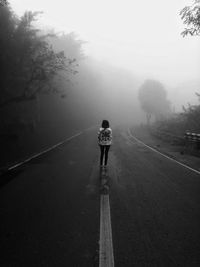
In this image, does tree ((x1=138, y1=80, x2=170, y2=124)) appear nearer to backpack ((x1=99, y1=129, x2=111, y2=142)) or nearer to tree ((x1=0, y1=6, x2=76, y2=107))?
tree ((x1=0, y1=6, x2=76, y2=107))

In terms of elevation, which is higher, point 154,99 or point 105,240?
point 154,99

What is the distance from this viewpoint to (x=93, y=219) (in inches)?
177

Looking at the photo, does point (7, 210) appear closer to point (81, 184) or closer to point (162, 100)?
point (81, 184)

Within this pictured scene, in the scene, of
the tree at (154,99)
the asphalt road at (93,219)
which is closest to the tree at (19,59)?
the asphalt road at (93,219)

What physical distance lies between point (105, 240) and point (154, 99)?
61373 mm

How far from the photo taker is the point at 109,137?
9.77 m

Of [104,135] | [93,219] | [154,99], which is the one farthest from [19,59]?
[154,99]

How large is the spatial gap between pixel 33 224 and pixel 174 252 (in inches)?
94.4

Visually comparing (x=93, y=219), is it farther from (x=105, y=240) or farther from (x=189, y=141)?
(x=189, y=141)

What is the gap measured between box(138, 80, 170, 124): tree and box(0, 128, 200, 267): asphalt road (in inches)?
2199

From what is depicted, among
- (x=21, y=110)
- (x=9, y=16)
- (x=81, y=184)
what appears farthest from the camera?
(x=21, y=110)

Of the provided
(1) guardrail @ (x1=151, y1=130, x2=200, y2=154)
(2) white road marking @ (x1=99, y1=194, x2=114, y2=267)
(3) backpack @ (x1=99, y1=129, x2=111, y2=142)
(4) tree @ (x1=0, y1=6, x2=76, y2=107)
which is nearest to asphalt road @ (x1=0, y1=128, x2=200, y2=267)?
(2) white road marking @ (x1=99, y1=194, x2=114, y2=267)

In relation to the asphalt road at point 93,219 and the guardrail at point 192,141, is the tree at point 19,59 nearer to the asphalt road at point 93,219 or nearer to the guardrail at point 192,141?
the guardrail at point 192,141

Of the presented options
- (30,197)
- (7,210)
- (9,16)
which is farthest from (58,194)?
(9,16)
